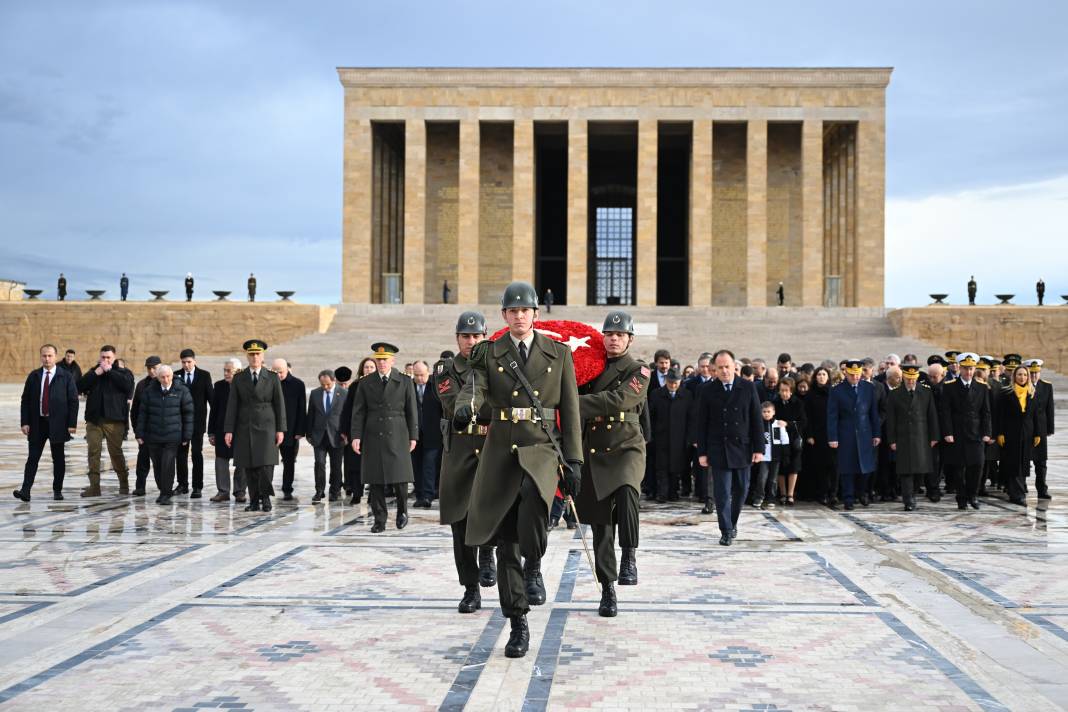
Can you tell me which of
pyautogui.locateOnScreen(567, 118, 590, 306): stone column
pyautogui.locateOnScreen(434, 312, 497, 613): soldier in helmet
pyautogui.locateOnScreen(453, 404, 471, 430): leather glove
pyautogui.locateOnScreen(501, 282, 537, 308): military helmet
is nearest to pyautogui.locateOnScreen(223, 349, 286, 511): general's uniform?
pyautogui.locateOnScreen(434, 312, 497, 613): soldier in helmet

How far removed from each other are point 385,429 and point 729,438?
3124 millimetres

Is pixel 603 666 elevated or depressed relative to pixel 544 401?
depressed

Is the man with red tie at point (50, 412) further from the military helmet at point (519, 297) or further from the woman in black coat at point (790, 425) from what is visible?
the woman in black coat at point (790, 425)

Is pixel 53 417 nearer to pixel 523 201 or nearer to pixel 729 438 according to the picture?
pixel 729 438

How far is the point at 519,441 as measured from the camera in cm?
502

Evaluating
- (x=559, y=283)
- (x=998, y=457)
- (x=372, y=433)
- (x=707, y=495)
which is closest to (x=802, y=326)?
(x=559, y=283)

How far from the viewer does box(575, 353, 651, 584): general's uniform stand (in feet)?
20.2

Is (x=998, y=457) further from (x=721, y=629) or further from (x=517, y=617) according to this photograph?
(x=517, y=617)

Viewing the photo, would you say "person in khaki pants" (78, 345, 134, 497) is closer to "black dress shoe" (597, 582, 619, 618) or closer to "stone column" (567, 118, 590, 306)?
"black dress shoe" (597, 582, 619, 618)

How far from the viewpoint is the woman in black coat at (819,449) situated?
36.2ft

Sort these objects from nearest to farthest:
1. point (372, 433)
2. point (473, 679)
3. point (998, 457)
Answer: point (473, 679) → point (372, 433) → point (998, 457)

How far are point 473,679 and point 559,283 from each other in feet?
136

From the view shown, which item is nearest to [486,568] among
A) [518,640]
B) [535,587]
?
[535,587]

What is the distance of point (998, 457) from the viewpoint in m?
11.5
